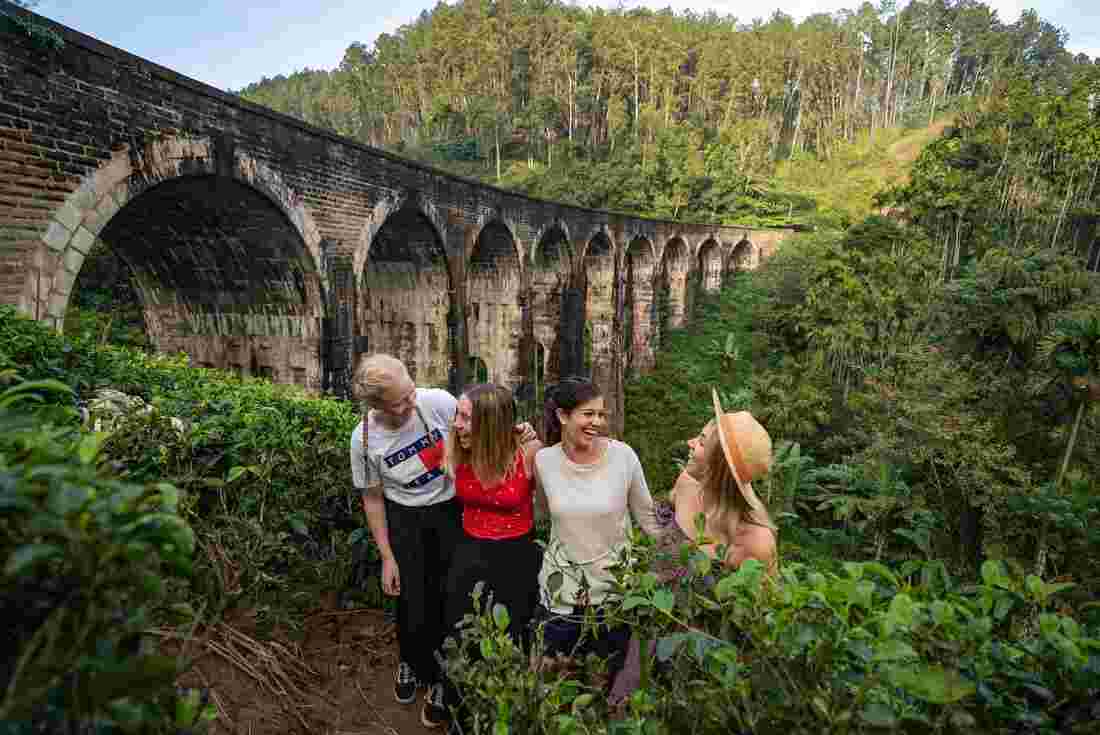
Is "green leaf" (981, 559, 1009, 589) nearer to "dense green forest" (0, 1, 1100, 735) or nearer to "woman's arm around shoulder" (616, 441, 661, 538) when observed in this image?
"dense green forest" (0, 1, 1100, 735)

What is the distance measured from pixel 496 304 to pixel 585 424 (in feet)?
38.7

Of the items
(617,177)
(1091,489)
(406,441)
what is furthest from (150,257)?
(617,177)

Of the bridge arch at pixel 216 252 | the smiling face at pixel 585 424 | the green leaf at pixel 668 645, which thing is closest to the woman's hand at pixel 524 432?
the smiling face at pixel 585 424

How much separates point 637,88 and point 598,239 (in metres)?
29.5

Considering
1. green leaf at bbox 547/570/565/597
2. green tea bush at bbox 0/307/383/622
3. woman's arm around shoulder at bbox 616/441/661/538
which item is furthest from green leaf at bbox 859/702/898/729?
green tea bush at bbox 0/307/383/622

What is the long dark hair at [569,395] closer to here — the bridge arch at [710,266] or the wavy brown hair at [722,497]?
the wavy brown hair at [722,497]

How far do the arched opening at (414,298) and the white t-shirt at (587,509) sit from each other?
8418 millimetres

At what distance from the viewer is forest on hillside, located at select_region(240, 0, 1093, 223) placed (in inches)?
1405

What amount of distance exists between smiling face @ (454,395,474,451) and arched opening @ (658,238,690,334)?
69.4ft

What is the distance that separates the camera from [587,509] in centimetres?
205

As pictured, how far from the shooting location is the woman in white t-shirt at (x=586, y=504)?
80.4 inches

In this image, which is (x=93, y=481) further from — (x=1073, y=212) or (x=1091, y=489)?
(x=1073, y=212)

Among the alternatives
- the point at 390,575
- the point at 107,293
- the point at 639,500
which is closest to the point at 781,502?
the point at 639,500

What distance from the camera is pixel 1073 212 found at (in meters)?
20.0
